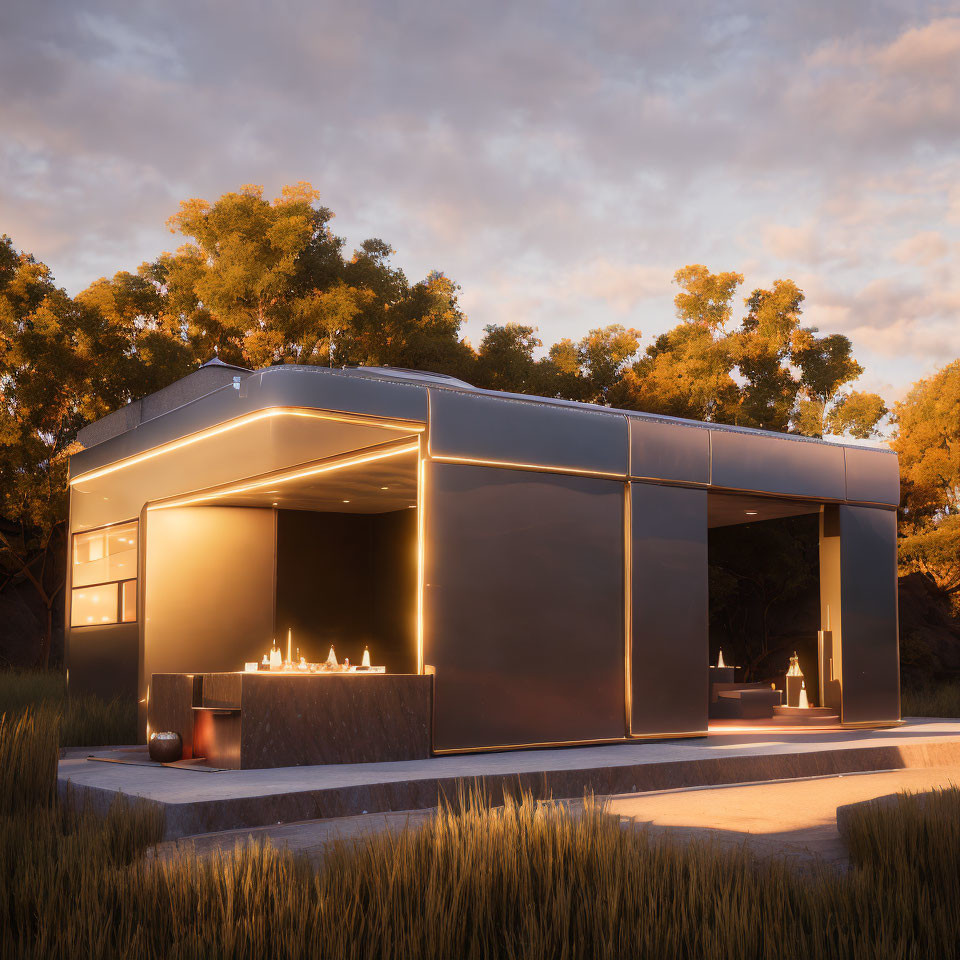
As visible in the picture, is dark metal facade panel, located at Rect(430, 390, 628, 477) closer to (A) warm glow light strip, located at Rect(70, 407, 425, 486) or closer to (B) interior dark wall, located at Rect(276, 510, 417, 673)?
(A) warm glow light strip, located at Rect(70, 407, 425, 486)

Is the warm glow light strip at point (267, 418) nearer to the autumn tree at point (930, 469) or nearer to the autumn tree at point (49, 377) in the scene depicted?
the autumn tree at point (49, 377)

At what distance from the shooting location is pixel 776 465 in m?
12.6

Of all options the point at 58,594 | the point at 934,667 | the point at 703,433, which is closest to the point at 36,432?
the point at 58,594

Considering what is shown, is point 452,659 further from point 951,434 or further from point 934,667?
point 951,434

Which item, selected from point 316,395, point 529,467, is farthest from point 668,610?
point 316,395

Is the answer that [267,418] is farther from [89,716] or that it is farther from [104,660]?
[104,660]

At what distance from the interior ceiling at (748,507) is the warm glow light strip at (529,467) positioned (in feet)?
7.94

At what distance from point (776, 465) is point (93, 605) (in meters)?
9.50

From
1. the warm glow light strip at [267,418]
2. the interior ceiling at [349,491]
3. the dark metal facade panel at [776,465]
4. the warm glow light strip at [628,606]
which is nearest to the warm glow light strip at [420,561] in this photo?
the warm glow light strip at [267,418]

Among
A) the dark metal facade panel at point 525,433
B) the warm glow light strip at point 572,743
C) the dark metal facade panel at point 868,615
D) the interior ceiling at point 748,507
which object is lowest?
the warm glow light strip at point 572,743

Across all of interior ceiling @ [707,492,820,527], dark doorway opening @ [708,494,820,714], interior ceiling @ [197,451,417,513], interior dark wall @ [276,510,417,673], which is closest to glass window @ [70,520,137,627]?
interior ceiling @ [197,451,417,513]

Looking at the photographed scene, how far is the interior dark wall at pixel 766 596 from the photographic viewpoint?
2242 centimetres

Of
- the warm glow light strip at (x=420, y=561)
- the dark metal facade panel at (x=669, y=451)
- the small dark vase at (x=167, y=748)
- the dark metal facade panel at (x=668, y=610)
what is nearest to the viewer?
the small dark vase at (x=167, y=748)

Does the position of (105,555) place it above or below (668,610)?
above
